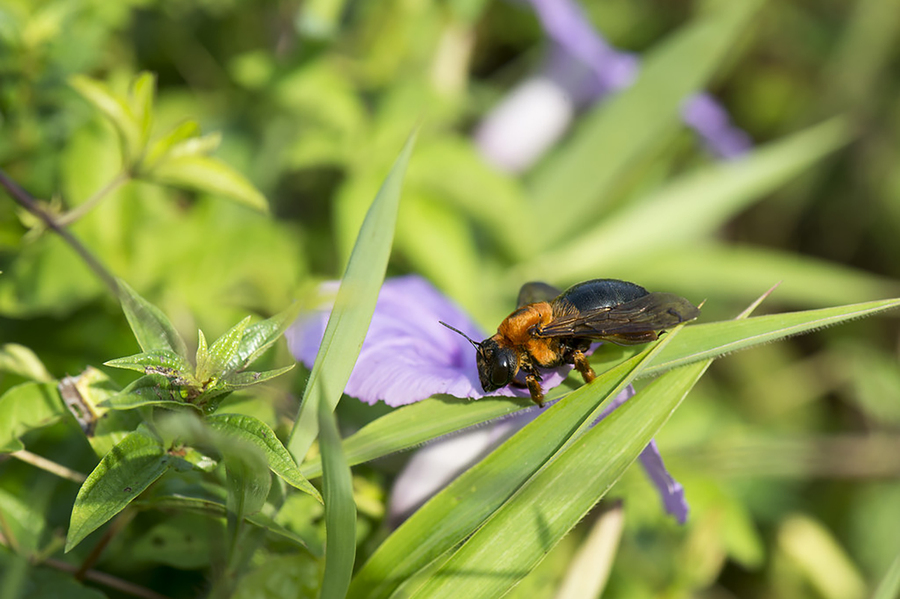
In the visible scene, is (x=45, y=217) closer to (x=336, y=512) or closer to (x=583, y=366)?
(x=336, y=512)

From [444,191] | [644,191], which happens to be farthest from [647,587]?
[644,191]

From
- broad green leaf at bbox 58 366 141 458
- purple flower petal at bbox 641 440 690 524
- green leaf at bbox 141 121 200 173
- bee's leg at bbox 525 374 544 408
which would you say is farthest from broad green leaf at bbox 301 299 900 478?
green leaf at bbox 141 121 200 173

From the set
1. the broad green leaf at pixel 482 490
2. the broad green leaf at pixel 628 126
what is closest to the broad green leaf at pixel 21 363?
the broad green leaf at pixel 482 490

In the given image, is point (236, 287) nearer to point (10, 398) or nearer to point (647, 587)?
point (10, 398)

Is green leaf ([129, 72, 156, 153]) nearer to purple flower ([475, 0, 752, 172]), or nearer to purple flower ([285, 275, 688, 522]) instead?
purple flower ([285, 275, 688, 522])

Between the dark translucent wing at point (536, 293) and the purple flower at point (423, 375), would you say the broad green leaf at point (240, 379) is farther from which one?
the dark translucent wing at point (536, 293)

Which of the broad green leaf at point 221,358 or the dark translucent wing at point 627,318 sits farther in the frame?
the dark translucent wing at point 627,318
